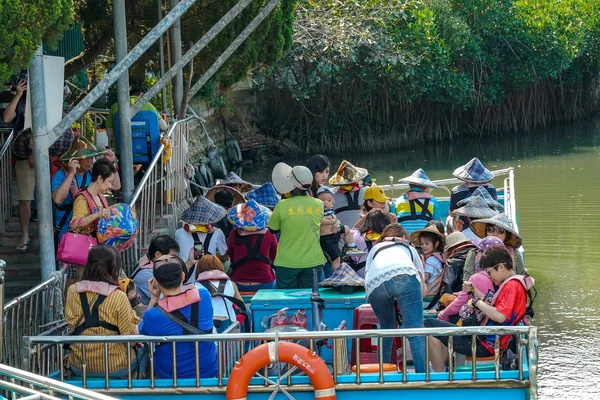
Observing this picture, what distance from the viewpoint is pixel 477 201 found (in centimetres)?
955

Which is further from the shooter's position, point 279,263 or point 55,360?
point 279,263

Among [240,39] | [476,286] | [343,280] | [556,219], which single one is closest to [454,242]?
[343,280]

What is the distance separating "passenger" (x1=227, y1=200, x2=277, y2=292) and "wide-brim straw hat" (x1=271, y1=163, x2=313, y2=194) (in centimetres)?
34

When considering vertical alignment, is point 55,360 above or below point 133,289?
below

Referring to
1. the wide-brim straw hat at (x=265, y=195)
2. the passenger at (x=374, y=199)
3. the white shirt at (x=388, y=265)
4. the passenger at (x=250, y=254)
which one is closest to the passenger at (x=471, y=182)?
the passenger at (x=374, y=199)

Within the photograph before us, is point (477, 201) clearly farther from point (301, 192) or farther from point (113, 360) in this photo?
point (113, 360)

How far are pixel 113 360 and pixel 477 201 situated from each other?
4.41 m

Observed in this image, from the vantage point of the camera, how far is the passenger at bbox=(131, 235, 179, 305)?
7262 millimetres

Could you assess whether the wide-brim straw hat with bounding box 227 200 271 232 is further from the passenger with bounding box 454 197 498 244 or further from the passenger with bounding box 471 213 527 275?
the passenger with bounding box 454 197 498 244

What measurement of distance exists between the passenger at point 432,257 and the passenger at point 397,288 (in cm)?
112

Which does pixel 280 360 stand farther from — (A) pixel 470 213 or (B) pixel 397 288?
(A) pixel 470 213

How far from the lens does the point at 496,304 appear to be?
21.3 feet

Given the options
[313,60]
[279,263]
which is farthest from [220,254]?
[313,60]

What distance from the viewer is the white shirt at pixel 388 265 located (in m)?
6.68
